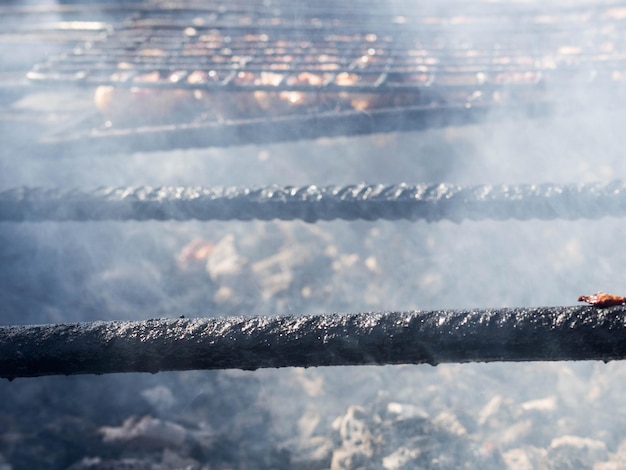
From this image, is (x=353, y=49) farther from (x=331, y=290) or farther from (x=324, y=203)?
(x=324, y=203)

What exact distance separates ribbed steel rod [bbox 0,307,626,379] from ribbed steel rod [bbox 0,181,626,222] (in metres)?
0.88

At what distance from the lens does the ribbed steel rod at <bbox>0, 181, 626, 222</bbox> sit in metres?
2.16

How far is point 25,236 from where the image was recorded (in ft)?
11.7

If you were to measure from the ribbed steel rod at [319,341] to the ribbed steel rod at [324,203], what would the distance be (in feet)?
2.88

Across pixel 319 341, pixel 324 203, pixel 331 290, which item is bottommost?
pixel 331 290

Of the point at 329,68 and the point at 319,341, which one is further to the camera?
the point at 329,68

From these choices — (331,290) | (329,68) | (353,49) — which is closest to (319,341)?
(331,290)

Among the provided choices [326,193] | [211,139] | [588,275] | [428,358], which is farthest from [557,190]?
[211,139]

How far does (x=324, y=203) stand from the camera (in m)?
2.33

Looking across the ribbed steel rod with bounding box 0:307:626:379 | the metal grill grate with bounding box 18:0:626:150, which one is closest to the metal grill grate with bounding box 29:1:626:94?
the metal grill grate with bounding box 18:0:626:150

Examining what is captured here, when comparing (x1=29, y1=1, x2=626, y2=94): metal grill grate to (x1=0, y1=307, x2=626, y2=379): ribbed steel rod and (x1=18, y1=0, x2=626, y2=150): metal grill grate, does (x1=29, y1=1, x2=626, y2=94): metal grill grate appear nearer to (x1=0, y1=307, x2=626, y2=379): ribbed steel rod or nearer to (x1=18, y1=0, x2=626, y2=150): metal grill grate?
(x1=18, y1=0, x2=626, y2=150): metal grill grate

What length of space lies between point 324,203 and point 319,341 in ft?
3.30

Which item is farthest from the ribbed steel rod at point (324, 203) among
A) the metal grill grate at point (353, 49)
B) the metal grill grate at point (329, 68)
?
the metal grill grate at point (353, 49)

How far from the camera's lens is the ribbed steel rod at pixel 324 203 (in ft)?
7.09
